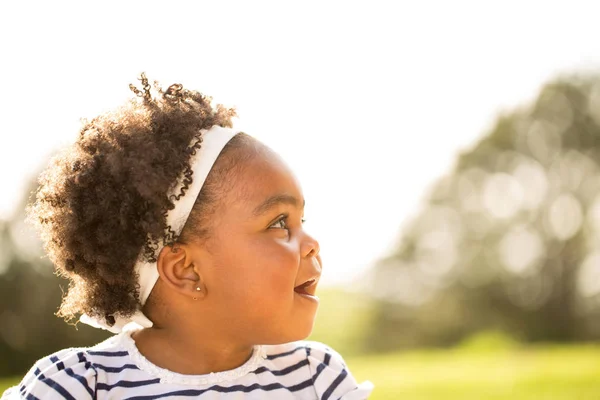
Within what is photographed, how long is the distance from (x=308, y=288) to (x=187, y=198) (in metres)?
0.42

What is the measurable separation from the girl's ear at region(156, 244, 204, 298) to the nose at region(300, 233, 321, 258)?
30cm

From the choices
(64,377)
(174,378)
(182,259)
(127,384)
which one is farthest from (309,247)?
(64,377)

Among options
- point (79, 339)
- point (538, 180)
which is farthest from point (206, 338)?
point (538, 180)

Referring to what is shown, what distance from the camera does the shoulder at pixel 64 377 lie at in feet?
5.64

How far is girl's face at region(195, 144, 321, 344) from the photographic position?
1.80 meters

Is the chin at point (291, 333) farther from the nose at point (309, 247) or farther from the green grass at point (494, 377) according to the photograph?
the green grass at point (494, 377)

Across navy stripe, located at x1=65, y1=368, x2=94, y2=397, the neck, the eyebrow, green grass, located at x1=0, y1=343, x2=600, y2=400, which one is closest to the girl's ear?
A: the neck

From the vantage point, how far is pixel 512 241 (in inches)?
551

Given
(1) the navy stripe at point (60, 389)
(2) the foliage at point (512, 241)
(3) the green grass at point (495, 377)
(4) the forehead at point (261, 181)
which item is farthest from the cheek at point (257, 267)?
(2) the foliage at point (512, 241)

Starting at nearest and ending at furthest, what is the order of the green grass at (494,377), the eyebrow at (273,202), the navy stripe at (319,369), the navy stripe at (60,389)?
1. the navy stripe at (60,389)
2. the eyebrow at (273,202)
3. the navy stripe at (319,369)
4. the green grass at (494,377)

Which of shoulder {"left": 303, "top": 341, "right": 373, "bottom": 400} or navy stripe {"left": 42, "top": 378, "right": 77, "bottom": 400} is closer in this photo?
navy stripe {"left": 42, "top": 378, "right": 77, "bottom": 400}

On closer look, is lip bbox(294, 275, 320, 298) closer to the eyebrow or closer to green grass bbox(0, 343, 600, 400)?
the eyebrow

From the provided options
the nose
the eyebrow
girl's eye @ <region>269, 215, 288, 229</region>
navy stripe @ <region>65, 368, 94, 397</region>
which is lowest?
navy stripe @ <region>65, 368, 94, 397</region>

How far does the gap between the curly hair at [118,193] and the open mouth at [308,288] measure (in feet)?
1.04
